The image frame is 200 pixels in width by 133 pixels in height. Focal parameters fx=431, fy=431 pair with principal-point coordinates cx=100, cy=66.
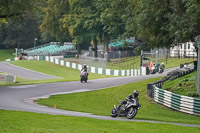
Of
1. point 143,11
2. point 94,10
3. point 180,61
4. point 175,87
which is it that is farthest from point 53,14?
point 175,87

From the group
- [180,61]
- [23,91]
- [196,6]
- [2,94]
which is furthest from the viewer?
[180,61]

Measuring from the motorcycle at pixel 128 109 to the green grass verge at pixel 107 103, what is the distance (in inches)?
67.2

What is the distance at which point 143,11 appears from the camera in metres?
30.6

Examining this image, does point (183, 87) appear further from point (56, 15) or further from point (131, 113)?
point (56, 15)

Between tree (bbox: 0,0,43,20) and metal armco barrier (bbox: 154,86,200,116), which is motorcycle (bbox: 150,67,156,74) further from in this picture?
metal armco barrier (bbox: 154,86,200,116)

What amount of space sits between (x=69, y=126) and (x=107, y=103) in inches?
438

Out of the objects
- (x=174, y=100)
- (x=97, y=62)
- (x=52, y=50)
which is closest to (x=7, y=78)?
(x=97, y=62)

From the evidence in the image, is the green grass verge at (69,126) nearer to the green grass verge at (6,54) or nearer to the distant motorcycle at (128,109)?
the distant motorcycle at (128,109)

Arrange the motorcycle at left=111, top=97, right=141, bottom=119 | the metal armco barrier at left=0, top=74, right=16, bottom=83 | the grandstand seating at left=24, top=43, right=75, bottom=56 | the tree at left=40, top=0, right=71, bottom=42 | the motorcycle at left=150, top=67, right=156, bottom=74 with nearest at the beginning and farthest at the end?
the motorcycle at left=111, top=97, right=141, bottom=119 → the metal armco barrier at left=0, top=74, right=16, bottom=83 → the motorcycle at left=150, top=67, right=156, bottom=74 → the tree at left=40, top=0, right=71, bottom=42 → the grandstand seating at left=24, top=43, right=75, bottom=56

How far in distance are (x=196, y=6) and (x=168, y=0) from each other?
6223 millimetres

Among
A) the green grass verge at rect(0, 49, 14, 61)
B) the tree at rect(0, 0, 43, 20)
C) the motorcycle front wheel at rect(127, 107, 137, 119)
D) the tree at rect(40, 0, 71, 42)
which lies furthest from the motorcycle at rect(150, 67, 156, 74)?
the green grass verge at rect(0, 49, 14, 61)

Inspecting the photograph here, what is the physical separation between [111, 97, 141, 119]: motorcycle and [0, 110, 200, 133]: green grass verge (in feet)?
6.27

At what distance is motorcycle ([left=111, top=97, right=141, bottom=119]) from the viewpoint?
55.1 ft

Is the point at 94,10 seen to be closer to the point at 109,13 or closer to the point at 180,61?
the point at 180,61
